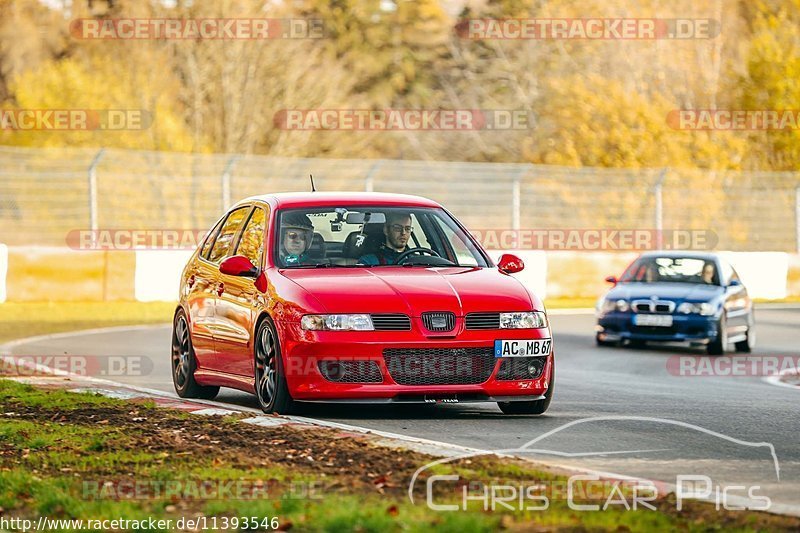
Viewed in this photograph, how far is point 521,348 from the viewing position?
11461mm

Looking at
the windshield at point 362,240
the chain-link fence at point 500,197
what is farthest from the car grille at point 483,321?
the chain-link fence at point 500,197

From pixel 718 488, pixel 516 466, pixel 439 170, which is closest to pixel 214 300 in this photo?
pixel 516 466

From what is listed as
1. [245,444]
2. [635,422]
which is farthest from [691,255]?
[245,444]

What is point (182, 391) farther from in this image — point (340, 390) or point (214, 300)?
point (340, 390)

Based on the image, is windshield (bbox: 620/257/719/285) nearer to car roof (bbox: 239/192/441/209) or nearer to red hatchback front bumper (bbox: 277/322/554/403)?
car roof (bbox: 239/192/441/209)

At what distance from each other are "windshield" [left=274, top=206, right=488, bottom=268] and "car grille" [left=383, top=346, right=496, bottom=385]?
45.3 inches

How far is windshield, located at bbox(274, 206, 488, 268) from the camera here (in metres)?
12.2

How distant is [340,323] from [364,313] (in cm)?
17

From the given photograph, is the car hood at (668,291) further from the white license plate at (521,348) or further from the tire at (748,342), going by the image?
the white license plate at (521,348)

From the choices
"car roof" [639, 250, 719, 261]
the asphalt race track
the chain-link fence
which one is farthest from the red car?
the chain-link fence

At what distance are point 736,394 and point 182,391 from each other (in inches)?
189

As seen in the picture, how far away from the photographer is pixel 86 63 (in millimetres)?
56188

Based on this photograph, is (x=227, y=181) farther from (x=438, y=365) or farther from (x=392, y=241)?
(x=438, y=365)

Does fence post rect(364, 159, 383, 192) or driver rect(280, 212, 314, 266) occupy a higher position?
fence post rect(364, 159, 383, 192)
